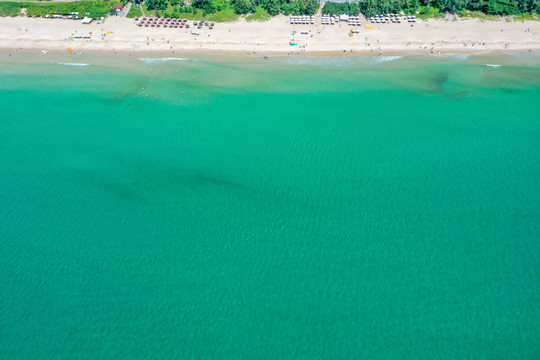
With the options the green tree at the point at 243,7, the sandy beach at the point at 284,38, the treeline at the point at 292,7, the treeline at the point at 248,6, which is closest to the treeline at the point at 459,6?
the sandy beach at the point at 284,38

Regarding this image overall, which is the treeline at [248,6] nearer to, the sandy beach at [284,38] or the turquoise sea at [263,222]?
the sandy beach at [284,38]

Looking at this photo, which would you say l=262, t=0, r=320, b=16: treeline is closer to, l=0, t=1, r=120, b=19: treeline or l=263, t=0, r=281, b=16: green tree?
l=263, t=0, r=281, b=16: green tree

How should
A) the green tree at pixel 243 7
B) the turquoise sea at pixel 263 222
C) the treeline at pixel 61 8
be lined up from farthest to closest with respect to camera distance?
the treeline at pixel 61 8
the green tree at pixel 243 7
the turquoise sea at pixel 263 222

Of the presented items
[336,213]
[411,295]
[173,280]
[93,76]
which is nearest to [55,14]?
[93,76]

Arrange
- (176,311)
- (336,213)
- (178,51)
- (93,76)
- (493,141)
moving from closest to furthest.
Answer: (176,311)
(336,213)
(493,141)
(93,76)
(178,51)

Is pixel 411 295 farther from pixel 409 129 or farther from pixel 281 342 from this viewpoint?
pixel 409 129

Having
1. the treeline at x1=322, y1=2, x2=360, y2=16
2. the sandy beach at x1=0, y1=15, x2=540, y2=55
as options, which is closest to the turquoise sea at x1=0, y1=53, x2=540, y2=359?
the sandy beach at x1=0, y1=15, x2=540, y2=55
